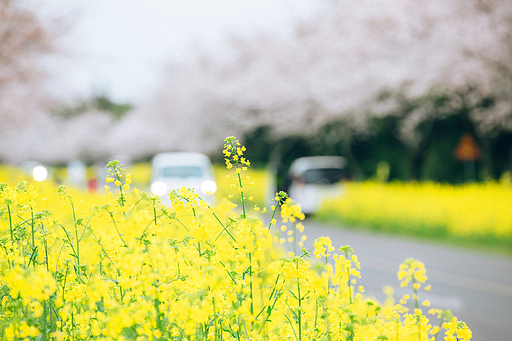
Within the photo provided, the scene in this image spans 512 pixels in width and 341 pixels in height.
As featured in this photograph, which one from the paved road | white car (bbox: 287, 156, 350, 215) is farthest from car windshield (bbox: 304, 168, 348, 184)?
the paved road

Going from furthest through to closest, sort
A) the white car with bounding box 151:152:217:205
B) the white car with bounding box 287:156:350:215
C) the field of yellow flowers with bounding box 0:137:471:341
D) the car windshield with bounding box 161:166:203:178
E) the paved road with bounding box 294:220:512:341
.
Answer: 1. the white car with bounding box 287:156:350:215
2. the car windshield with bounding box 161:166:203:178
3. the white car with bounding box 151:152:217:205
4. the paved road with bounding box 294:220:512:341
5. the field of yellow flowers with bounding box 0:137:471:341

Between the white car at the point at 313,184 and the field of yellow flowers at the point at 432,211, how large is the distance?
388mm

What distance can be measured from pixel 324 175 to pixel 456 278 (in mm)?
9021

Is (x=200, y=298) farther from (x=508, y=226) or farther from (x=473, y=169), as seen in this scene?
(x=473, y=169)

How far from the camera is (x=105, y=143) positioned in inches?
2137

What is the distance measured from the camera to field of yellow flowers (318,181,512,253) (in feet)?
36.3

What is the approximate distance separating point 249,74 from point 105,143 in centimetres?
3179

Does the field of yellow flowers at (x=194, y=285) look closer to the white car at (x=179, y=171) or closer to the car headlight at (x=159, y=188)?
the car headlight at (x=159, y=188)

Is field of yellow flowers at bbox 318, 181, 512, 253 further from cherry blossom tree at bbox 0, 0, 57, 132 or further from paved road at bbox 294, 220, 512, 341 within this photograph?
cherry blossom tree at bbox 0, 0, 57, 132

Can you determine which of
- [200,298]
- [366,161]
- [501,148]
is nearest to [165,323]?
[200,298]

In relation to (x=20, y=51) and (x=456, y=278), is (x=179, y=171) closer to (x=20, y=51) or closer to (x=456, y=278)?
(x=20, y=51)

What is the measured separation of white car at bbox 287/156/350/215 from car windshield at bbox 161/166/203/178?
3609 mm

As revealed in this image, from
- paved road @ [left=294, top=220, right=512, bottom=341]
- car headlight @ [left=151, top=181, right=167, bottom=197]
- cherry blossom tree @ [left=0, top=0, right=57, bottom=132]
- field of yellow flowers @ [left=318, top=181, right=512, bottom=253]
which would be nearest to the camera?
paved road @ [left=294, top=220, right=512, bottom=341]

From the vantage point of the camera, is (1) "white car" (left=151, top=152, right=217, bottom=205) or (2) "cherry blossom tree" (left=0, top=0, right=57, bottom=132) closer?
(2) "cherry blossom tree" (left=0, top=0, right=57, bottom=132)
